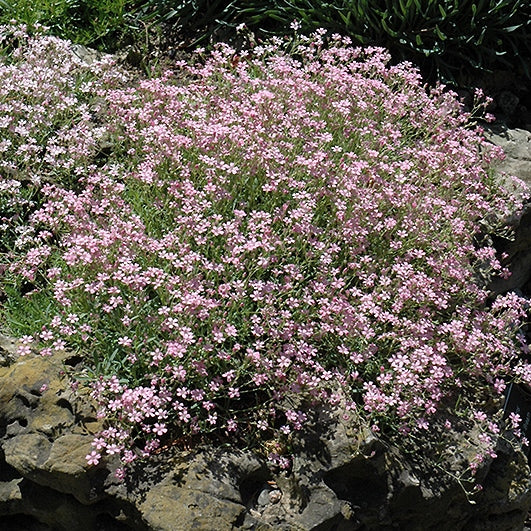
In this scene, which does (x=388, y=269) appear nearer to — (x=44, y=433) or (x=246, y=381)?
(x=246, y=381)

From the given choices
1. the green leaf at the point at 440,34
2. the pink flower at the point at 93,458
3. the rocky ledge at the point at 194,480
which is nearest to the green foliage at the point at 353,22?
the green leaf at the point at 440,34

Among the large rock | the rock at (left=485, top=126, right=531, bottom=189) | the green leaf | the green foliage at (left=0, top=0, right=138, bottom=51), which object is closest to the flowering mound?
the large rock

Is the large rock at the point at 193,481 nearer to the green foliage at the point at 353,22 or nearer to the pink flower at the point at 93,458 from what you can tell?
the pink flower at the point at 93,458

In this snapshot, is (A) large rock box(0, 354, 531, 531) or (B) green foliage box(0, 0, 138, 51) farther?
(B) green foliage box(0, 0, 138, 51)

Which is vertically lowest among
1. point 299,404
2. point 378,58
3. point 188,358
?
point 299,404

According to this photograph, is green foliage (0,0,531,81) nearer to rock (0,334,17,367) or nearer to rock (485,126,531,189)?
rock (485,126,531,189)

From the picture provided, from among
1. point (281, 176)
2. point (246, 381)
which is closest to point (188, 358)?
point (246, 381)
